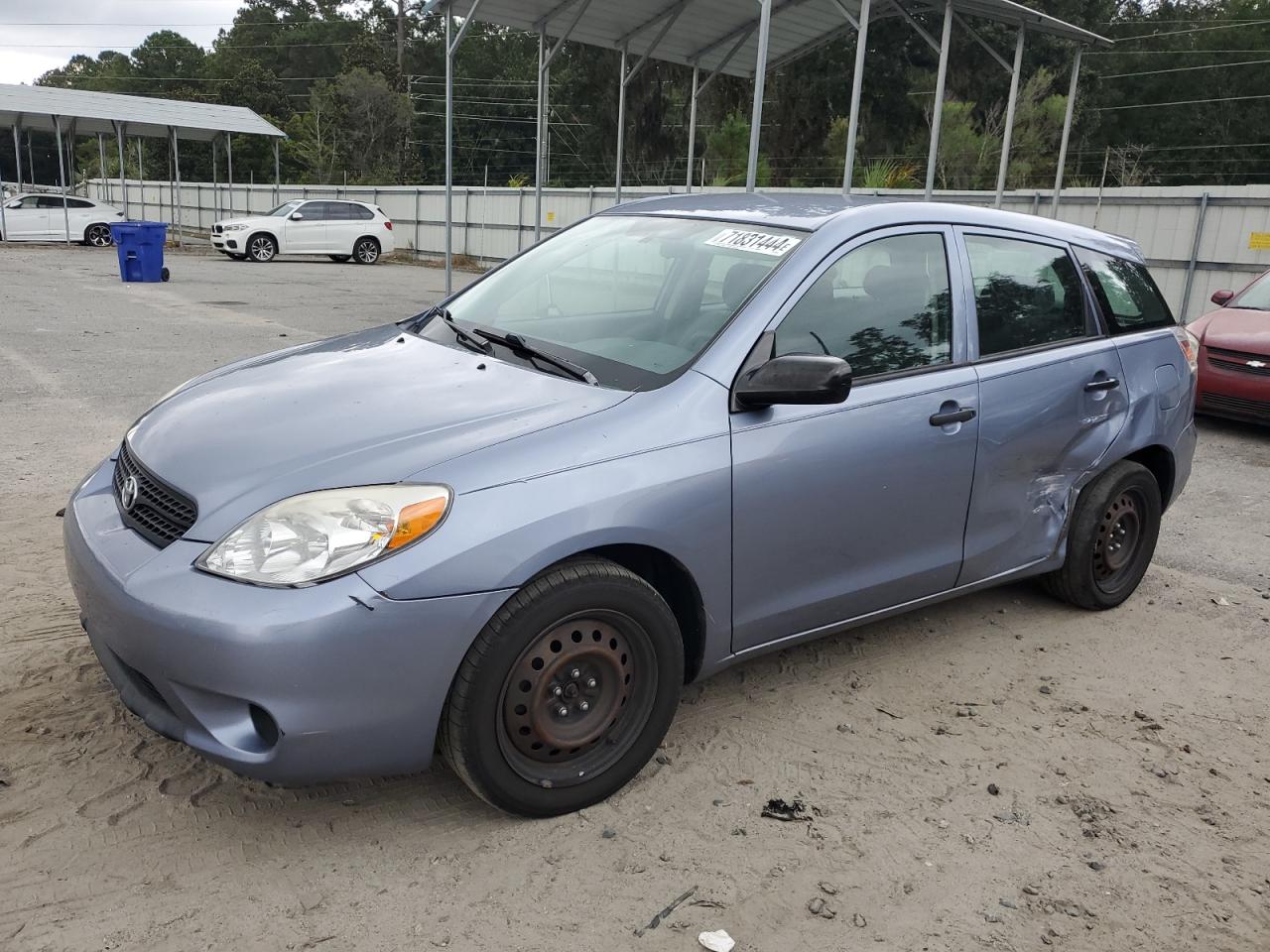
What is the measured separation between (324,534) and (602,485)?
724 millimetres

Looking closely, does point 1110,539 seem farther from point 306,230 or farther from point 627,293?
point 306,230

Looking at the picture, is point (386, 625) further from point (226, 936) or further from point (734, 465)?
point (734, 465)

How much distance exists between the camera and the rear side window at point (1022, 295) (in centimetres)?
405

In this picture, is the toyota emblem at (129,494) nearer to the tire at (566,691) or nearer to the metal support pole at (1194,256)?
the tire at (566,691)

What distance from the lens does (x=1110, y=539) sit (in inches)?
184

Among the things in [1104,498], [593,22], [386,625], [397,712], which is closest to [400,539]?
[386,625]

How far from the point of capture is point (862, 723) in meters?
3.62

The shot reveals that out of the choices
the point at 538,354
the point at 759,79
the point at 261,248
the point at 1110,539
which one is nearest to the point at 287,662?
the point at 538,354

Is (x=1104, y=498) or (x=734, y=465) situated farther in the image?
(x=1104, y=498)

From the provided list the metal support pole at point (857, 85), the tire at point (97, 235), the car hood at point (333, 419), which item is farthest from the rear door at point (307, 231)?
the car hood at point (333, 419)

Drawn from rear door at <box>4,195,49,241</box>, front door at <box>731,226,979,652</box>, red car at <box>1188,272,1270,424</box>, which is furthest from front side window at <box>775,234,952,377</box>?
rear door at <box>4,195,49,241</box>

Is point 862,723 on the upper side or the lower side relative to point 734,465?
lower

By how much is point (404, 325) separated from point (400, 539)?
1.81 meters

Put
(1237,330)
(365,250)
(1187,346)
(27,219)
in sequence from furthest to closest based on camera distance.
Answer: (27,219) → (365,250) → (1237,330) → (1187,346)
